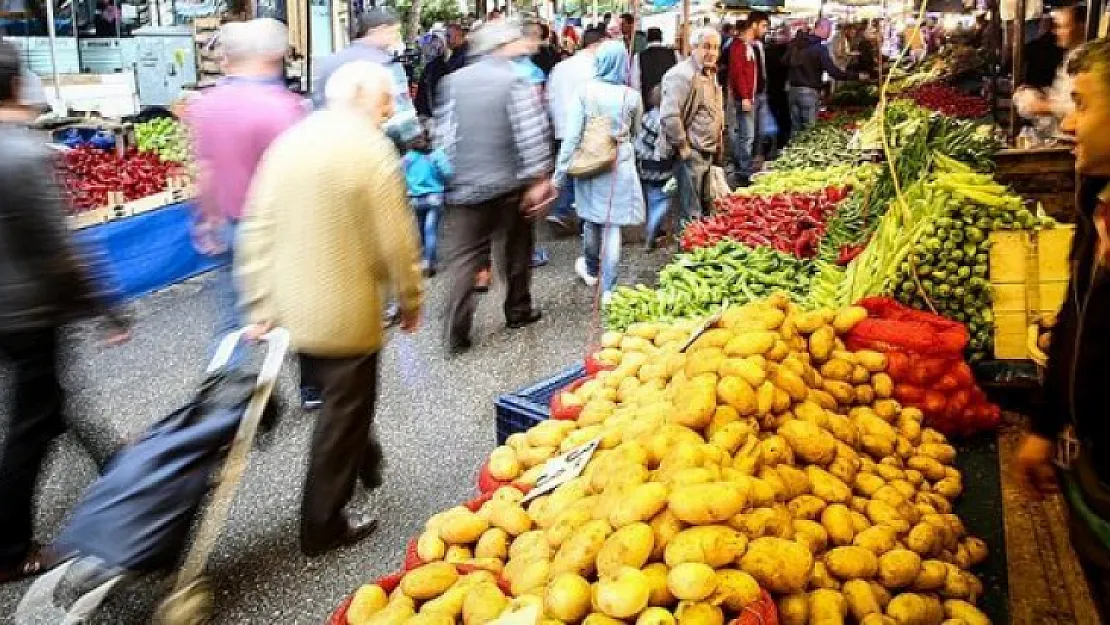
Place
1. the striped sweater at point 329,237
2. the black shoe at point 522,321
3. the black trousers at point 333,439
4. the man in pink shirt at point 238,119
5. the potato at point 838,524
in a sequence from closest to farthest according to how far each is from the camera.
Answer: the potato at point 838,524 → the striped sweater at point 329,237 → the black trousers at point 333,439 → the man in pink shirt at point 238,119 → the black shoe at point 522,321

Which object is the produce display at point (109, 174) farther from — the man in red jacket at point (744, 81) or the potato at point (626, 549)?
the man in red jacket at point (744, 81)

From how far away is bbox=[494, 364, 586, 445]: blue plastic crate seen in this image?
3.82 metres

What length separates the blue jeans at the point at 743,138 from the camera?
11.6m

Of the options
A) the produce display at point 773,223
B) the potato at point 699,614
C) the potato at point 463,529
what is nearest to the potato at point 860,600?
the potato at point 699,614

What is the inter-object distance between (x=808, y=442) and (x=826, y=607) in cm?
64

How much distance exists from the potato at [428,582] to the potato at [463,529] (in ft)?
0.79

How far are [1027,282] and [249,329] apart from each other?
3363 mm

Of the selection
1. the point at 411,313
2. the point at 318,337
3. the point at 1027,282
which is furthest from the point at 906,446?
the point at 318,337

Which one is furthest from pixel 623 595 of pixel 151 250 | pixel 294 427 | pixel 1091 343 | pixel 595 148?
pixel 151 250

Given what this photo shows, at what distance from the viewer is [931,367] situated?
12.9 feet

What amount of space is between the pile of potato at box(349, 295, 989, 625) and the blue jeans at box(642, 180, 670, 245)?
17.0 feet

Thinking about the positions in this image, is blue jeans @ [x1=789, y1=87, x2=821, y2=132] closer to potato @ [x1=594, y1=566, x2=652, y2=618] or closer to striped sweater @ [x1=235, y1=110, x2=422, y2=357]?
striped sweater @ [x1=235, y1=110, x2=422, y2=357]

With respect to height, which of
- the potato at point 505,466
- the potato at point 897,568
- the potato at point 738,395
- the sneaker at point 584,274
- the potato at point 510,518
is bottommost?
the sneaker at point 584,274

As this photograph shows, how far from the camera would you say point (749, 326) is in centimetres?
330
